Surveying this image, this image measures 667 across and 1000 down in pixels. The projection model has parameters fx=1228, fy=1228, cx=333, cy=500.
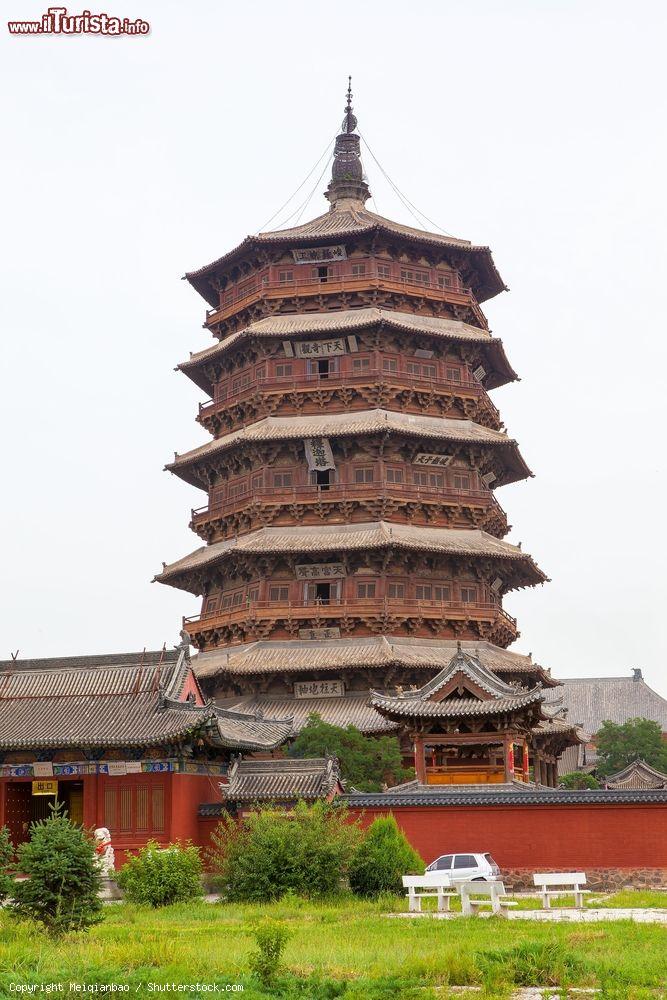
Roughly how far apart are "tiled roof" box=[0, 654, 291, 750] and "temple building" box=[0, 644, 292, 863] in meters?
0.03

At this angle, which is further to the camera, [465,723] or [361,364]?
[361,364]

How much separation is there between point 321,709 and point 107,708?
1145cm

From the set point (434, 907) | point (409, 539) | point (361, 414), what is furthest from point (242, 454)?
point (434, 907)

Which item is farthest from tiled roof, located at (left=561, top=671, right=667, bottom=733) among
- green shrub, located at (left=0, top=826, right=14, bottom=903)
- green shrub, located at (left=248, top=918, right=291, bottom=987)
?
green shrub, located at (left=248, top=918, right=291, bottom=987)

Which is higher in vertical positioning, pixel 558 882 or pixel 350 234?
pixel 350 234

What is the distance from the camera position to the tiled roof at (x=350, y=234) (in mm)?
50375

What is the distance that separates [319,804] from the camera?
26.4m

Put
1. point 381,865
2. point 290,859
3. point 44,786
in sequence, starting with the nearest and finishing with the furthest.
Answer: point 290,859 → point 381,865 → point 44,786

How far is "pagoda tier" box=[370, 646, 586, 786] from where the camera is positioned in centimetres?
3406

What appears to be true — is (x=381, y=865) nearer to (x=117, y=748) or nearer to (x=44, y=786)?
(x=117, y=748)

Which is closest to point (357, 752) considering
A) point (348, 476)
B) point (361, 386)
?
point (348, 476)

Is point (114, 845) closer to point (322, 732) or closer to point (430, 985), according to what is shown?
point (322, 732)

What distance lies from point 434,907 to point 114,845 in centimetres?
1086

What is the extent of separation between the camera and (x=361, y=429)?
46.4 meters
